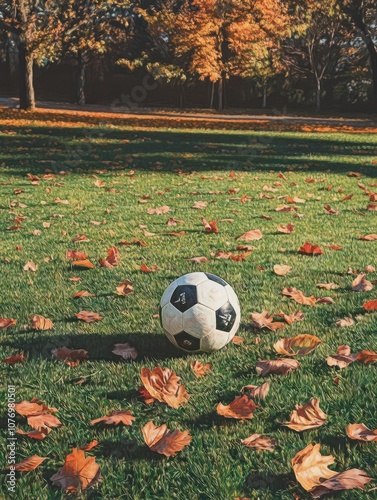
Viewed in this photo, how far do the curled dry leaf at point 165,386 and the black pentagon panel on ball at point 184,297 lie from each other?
43 centimetres

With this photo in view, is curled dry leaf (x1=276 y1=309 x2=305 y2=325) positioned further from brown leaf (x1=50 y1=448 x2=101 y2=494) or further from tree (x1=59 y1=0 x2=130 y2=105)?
tree (x1=59 y1=0 x2=130 y2=105)

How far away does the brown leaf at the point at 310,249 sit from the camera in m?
5.65

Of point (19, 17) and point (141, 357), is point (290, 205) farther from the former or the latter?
point (19, 17)

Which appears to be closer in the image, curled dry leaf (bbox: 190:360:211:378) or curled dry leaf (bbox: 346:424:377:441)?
curled dry leaf (bbox: 346:424:377:441)

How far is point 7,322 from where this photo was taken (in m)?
3.97

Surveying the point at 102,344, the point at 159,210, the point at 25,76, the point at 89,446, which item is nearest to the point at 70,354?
the point at 102,344

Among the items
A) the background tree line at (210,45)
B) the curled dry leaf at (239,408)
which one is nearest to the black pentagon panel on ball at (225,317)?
the curled dry leaf at (239,408)

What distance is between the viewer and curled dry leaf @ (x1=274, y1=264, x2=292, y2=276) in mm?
4980

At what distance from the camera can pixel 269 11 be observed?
32031 millimetres

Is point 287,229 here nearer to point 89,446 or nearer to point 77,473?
point 89,446

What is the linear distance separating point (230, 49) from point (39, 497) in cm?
3509

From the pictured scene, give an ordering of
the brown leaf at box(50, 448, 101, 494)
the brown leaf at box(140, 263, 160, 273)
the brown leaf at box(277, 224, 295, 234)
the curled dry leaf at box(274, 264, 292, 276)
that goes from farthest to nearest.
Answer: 1. the brown leaf at box(277, 224, 295, 234)
2. the brown leaf at box(140, 263, 160, 273)
3. the curled dry leaf at box(274, 264, 292, 276)
4. the brown leaf at box(50, 448, 101, 494)

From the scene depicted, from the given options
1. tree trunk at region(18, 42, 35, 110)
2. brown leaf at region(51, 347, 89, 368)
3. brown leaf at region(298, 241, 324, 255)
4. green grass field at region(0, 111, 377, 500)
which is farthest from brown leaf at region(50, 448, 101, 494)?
tree trunk at region(18, 42, 35, 110)

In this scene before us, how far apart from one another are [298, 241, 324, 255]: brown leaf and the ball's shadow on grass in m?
2.31
